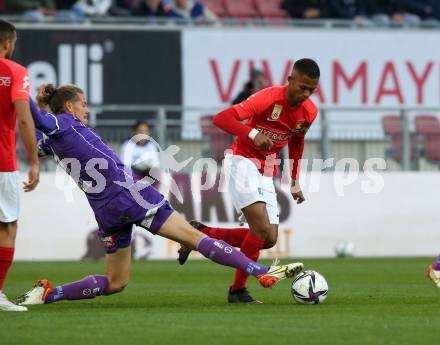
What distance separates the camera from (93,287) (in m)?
9.69

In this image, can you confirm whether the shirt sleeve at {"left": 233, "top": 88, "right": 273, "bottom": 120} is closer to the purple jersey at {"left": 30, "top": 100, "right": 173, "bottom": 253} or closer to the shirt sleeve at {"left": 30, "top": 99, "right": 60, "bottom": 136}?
the purple jersey at {"left": 30, "top": 100, "right": 173, "bottom": 253}

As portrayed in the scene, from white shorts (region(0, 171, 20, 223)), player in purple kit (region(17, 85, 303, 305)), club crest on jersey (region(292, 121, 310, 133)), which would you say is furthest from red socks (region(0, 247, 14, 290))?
club crest on jersey (region(292, 121, 310, 133))

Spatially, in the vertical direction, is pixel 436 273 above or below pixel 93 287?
below

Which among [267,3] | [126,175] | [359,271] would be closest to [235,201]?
[126,175]

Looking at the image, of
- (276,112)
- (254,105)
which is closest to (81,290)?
(254,105)

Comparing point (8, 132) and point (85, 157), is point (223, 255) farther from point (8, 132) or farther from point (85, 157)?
point (8, 132)

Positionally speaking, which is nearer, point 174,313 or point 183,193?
point 174,313

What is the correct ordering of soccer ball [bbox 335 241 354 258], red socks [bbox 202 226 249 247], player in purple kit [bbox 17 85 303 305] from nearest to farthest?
player in purple kit [bbox 17 85 303 305], red socks [bbox 202 226 249 247], soccer ball [bbox 335 241 354 258]

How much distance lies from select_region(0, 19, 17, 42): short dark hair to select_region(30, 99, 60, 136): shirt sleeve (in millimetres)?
571

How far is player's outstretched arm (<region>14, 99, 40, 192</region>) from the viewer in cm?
870

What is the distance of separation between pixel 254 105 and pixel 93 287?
2.09 meters

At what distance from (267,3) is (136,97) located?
4321 mm

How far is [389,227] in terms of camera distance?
61.2ft

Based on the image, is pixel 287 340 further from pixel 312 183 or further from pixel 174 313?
pixel 312 183
